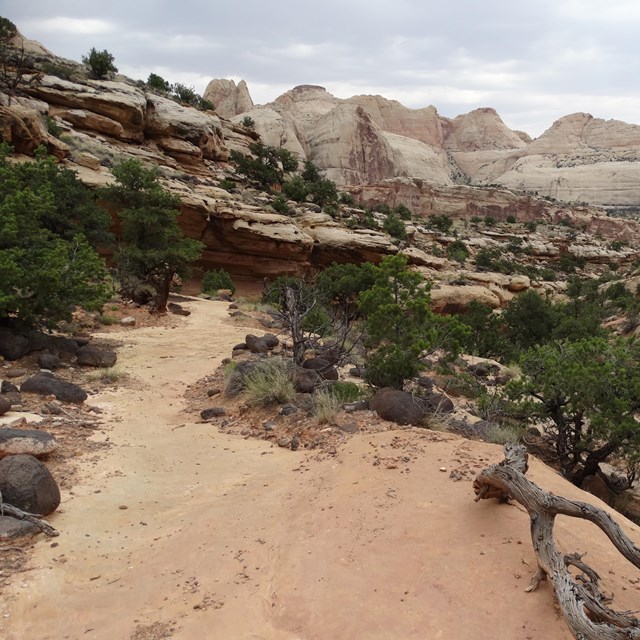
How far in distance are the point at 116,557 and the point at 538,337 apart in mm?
17786

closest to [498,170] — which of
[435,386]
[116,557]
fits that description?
[435,386]

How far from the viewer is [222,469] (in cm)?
566

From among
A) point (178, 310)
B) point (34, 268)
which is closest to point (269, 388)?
point (34, 268)

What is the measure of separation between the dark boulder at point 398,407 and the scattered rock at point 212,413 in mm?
2277

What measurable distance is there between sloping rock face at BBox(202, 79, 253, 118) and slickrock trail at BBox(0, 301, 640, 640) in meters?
85.6

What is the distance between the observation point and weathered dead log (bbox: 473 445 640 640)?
2396 millimetres

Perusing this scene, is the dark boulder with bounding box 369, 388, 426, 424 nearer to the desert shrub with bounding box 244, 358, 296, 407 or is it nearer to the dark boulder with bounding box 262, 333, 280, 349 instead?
Result: the desert shrub with bounding box 244, 358, 296, 407

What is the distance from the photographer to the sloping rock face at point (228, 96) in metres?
82.4

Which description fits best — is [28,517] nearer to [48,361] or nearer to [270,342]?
[48,361]

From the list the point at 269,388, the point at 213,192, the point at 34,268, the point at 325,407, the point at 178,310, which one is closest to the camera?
the point at 325,407

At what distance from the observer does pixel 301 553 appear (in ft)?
11.9

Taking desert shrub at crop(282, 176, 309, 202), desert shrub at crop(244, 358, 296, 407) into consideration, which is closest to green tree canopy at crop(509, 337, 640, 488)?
desert shrub at crop(244, 358, 296, 407)

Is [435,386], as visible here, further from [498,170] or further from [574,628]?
[498,170]

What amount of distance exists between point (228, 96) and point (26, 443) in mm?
87930
